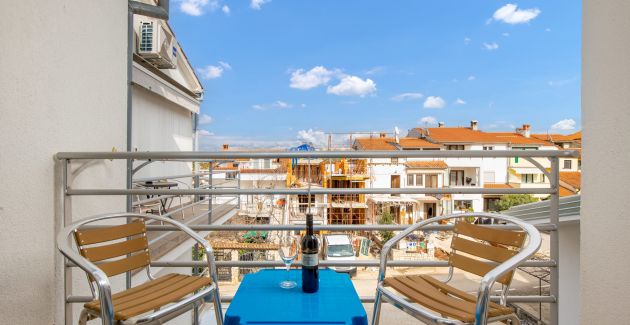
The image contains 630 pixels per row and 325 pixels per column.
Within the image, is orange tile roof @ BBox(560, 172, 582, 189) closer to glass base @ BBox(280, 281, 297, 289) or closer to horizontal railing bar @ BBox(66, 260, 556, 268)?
horizontal railing bar @ BBox(66, 260, 556, 268)

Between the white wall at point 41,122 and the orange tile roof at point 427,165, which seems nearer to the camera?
the white wall at point 41,122

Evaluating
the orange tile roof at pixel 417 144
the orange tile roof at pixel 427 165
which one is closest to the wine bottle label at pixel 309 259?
the orange tile roof at pixel 427 165

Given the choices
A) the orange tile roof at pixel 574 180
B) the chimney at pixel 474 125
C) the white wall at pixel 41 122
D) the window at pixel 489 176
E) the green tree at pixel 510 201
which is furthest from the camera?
the chimney at pixel 474 125

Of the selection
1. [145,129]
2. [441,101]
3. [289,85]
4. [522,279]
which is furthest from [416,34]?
[145,129]

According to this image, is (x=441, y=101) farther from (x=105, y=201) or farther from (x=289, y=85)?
(x=105, y=201)

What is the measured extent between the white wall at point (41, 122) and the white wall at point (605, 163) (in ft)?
7.85

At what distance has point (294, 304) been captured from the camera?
1.10 meters

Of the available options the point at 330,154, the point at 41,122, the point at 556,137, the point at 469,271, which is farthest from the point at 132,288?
the point at 556,137

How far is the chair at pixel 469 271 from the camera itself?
1.04 m

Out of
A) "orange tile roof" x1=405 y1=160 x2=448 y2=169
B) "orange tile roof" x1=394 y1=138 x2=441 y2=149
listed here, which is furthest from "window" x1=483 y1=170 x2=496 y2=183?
"orange tile roof" x1=405 y1=160 x2=448 y2=169

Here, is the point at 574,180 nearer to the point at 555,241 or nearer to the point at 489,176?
the point at 555,241

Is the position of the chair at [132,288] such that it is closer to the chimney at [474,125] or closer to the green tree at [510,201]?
the green tree at [510,201]

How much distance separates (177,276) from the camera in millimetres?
1505

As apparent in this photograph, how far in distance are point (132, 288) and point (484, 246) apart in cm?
138
